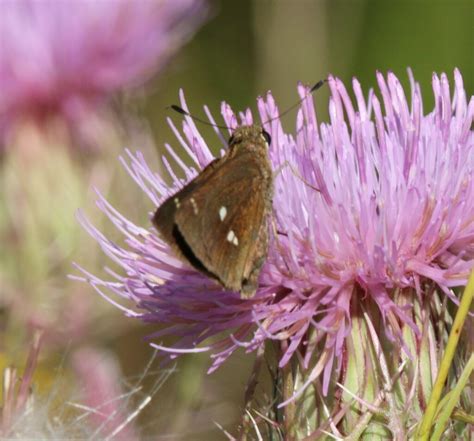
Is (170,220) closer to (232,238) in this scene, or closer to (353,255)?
(232,238)

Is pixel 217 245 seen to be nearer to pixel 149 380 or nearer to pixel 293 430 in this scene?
pixel 293 430

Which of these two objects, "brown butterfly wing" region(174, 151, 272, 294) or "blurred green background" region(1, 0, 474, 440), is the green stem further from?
"blurred green background" region(1, 0, 474, 440)

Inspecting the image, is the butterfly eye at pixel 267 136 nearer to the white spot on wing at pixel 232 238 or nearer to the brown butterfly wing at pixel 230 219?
the brown butterfly wing at pixel 230 219

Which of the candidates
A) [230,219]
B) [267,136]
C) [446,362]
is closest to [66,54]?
[267,136]

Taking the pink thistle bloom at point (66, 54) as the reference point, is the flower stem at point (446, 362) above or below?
below

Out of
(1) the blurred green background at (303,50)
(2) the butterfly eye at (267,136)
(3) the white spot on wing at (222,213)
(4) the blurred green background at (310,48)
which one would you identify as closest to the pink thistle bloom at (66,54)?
(1) the blurred green background at (303,50)

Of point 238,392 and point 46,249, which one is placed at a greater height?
point 46,249

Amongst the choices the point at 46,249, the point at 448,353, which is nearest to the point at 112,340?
the point at 46,249

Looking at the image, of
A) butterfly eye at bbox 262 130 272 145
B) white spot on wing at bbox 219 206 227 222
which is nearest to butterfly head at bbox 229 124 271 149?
butterfly eye at bbox 262 130 272 145
